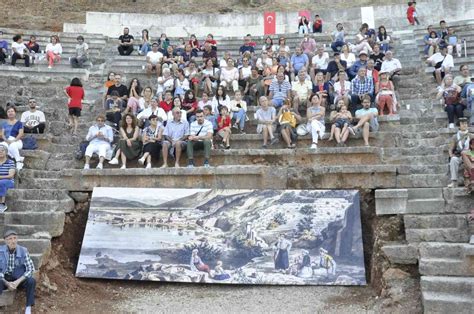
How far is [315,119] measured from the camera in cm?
912

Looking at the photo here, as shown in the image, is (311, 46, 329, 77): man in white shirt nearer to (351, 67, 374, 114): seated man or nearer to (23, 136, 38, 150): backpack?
(351, 67, 374, 114): seated man

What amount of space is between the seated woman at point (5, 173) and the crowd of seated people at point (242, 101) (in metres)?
1.21

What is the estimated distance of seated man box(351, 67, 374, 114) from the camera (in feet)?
32.3

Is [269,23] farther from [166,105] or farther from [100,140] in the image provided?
[100,140]

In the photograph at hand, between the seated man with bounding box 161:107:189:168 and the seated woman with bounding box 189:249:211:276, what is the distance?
1.92 metres

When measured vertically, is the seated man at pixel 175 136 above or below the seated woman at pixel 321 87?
below

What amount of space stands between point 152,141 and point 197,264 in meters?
A: 2.66

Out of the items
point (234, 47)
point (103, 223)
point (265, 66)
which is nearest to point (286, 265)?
point (103, 223)

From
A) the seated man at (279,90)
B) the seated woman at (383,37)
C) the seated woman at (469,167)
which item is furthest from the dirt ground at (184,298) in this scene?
the seated woman at (383,37)

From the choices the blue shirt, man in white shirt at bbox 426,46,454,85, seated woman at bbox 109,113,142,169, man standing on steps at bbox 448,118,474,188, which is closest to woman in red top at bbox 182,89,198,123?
seated woman at bbox 109,113,142,169

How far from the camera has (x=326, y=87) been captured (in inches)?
414

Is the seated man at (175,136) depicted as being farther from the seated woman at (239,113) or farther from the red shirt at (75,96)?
the red shirt at (75,96)

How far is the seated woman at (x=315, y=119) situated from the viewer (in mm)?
8843

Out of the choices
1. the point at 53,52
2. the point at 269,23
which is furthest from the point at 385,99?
the point at 269,23
